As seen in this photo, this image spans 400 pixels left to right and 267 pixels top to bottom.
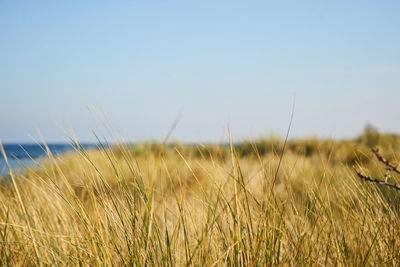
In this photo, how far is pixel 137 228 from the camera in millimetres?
1237

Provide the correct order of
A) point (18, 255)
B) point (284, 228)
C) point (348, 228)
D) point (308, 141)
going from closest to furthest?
point (284, 228) < point (348, 228) < point (18, 255) < point (308, 141)

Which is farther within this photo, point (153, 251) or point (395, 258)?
point (395, 258)

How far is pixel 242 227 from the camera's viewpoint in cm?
130

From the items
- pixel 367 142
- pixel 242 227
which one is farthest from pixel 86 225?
pixel 367 142

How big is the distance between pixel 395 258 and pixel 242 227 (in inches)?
29.0

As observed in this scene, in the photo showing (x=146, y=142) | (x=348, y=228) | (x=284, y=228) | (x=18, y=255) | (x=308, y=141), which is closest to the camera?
(x=284, y=228)

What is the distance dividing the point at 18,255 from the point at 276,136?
9.37 meters

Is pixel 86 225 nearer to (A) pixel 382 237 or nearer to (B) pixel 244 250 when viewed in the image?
(B) pixel 244 250

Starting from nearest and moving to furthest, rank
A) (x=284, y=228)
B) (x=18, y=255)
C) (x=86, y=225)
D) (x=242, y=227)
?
(x=86, y=225), (x=242, y=227), (x=284, y=228), (x=18, y=255)

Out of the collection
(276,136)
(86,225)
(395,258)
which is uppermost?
(86,225)

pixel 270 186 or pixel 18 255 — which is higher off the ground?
pixel 270 186

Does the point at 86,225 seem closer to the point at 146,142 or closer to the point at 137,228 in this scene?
the point at 137,228

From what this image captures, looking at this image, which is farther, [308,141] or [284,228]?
[308,141]

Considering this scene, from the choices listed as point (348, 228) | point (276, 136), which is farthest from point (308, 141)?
point (348, 228)
